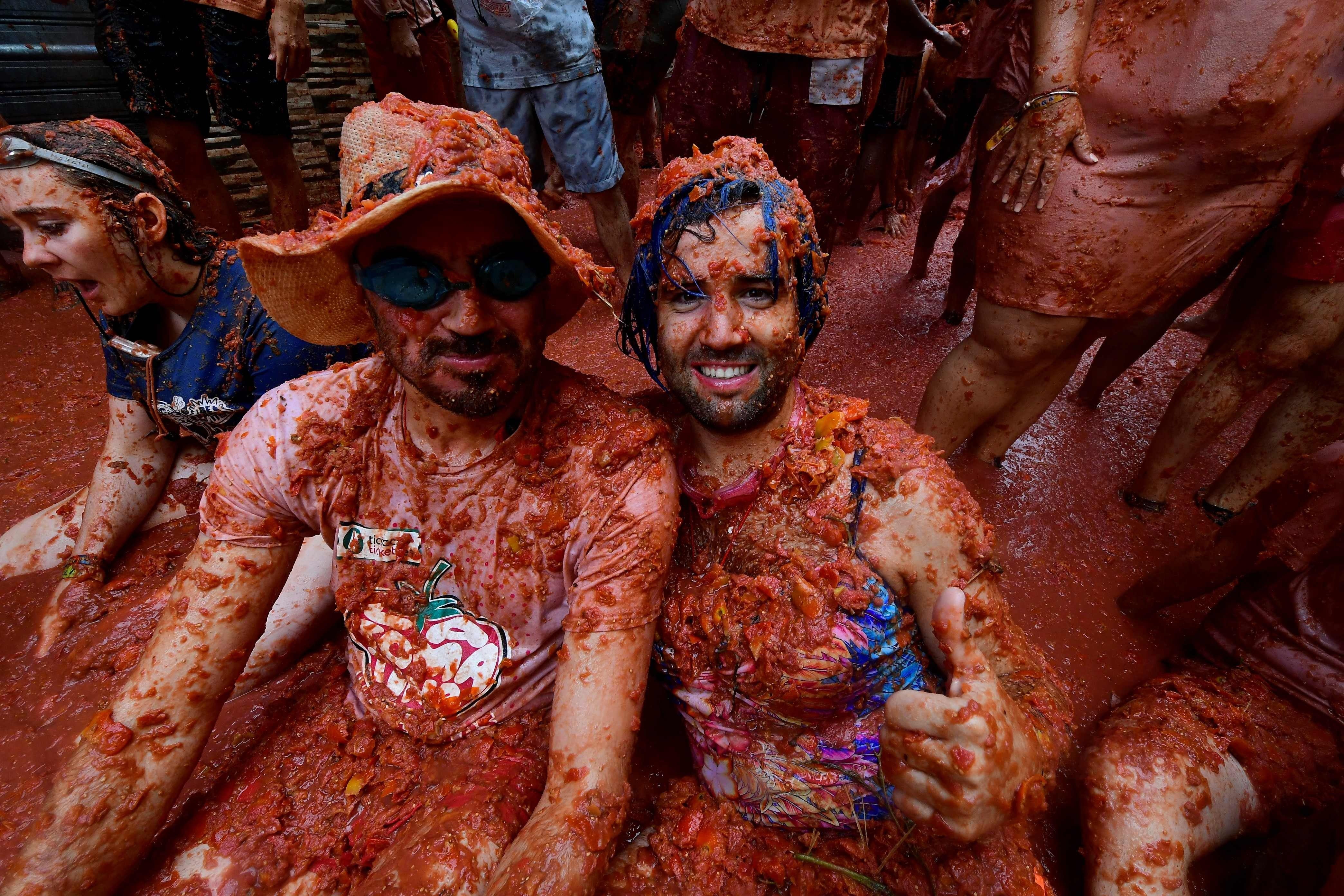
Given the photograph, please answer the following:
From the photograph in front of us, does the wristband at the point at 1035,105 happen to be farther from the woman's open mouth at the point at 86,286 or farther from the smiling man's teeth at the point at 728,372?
the woman's open mouth at the point at 86,286

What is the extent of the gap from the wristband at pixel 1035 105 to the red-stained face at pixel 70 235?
345 centimetres

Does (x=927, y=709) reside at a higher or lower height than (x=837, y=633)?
A: higher

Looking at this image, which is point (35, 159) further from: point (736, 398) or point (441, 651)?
point (736, 398)

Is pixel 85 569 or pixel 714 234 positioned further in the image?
pixel 85 569

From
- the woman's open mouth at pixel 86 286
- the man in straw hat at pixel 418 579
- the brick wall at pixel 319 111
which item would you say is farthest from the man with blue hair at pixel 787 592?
the brick wall at pixel 319 111

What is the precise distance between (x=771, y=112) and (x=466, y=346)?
2635 millimetres

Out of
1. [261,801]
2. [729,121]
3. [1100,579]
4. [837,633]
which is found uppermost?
[729,121]

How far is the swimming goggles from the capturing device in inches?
92.9

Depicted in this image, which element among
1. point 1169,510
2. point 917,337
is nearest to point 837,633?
point 1169,510

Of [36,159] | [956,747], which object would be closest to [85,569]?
[36,159]

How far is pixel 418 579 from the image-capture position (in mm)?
1843

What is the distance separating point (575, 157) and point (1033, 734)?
4.01m

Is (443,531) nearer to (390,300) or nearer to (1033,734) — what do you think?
(390,300)

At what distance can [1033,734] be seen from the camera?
1.40m
